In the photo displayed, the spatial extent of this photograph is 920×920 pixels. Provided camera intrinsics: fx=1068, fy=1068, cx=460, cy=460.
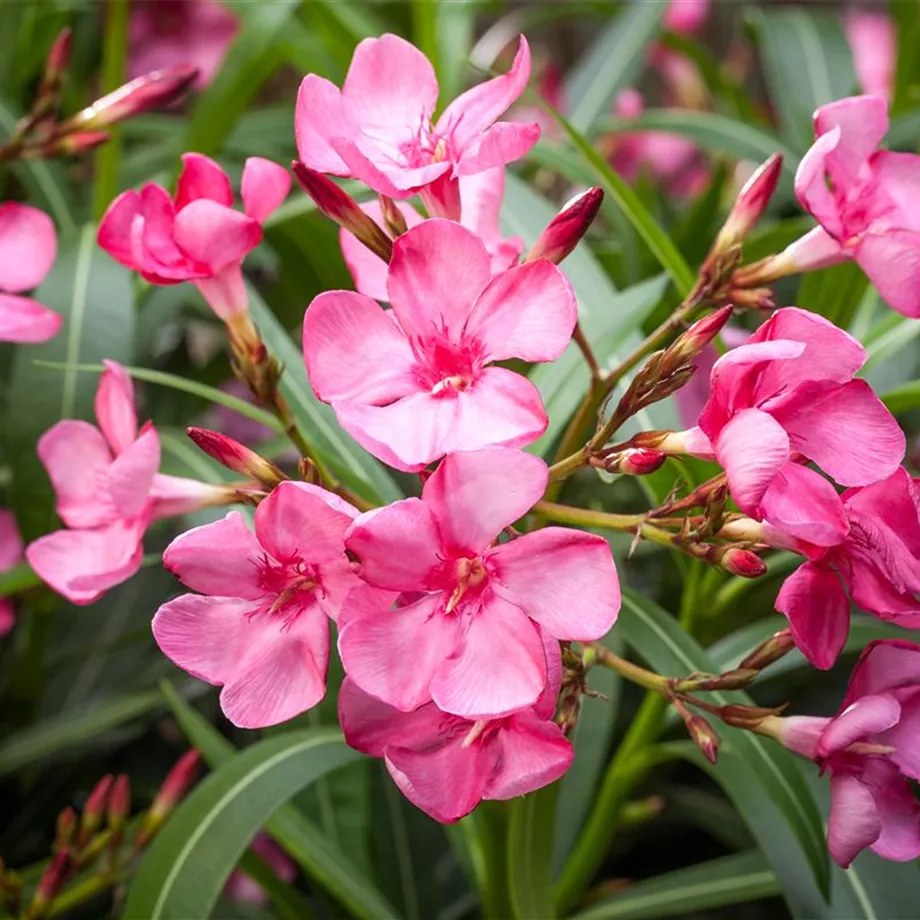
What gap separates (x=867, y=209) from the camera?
0.52 m

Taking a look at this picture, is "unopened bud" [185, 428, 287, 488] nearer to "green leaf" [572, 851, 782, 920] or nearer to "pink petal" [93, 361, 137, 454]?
"pink petal" [93, 361, 137, 454]

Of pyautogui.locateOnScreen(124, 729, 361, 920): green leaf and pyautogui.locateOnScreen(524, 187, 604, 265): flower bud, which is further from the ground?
pyautogui.locateOnScreen(524, 187, 604, 265): flower bud

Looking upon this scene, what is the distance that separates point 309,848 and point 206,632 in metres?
0.34

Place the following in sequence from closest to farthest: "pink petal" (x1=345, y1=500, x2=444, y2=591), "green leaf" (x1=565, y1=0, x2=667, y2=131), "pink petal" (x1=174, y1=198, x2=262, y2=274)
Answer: "pink petal" (x1=345, y1=500, x2=444, y2=591) → "pink petal" (x1=174, y1=198, x2=262, y2=274) → "green leaf" (x1=565, y1=0, x2=667, y2=131)

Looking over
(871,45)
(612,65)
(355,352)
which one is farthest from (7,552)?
(871,45)

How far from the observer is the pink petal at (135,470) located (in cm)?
47

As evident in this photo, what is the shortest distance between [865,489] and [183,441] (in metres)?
0.46

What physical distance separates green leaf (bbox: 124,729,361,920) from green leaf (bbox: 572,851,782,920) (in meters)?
0.24

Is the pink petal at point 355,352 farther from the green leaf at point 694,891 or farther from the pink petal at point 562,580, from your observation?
the green leaf at point 694,891

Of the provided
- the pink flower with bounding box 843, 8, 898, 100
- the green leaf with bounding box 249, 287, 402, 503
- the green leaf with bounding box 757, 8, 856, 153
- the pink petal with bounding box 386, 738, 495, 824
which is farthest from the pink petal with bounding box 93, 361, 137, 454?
the pink flower with bounding box 843, 8, 898, 100

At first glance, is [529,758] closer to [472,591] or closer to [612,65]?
[472,591]

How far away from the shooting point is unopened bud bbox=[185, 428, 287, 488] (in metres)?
0.46

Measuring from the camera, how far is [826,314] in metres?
0.80

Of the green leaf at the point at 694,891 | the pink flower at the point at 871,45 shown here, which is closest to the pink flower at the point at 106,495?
the green leaf at the point at 694,891
